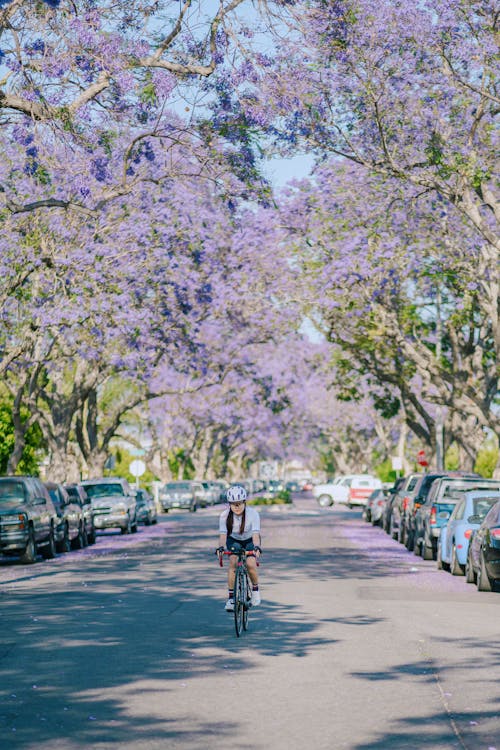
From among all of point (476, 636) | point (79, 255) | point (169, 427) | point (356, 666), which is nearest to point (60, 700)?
point (356, 666)

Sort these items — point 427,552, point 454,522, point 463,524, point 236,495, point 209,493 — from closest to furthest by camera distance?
point 236,495 → point 463,524 → point 454,522 → point 427,552 → point 209,493

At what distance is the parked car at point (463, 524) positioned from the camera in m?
22.3

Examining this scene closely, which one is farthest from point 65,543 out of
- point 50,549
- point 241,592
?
point 241,592

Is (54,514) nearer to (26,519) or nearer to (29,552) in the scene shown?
(29,552)

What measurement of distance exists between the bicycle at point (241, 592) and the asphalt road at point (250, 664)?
24 cm

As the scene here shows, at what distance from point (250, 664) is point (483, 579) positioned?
9.07 metres

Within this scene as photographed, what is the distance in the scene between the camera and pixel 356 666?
11258 millimetres

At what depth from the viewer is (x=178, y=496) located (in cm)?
6800

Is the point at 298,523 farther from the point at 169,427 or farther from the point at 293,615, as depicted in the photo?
the point at 293,615

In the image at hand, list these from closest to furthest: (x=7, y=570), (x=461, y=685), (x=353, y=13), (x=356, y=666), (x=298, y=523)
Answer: (x=461, y=685) < (x=356, y=666) < (x=353, y=13) < (x=7, y=570) < (x=298, y=523)

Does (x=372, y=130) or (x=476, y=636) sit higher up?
(x=372, y=130)

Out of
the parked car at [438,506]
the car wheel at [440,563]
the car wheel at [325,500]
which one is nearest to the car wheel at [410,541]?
the parked car at [438,506]

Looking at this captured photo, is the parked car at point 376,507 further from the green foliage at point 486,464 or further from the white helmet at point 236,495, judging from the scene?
the white helmet at point 236,495

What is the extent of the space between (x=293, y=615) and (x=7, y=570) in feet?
32.9
